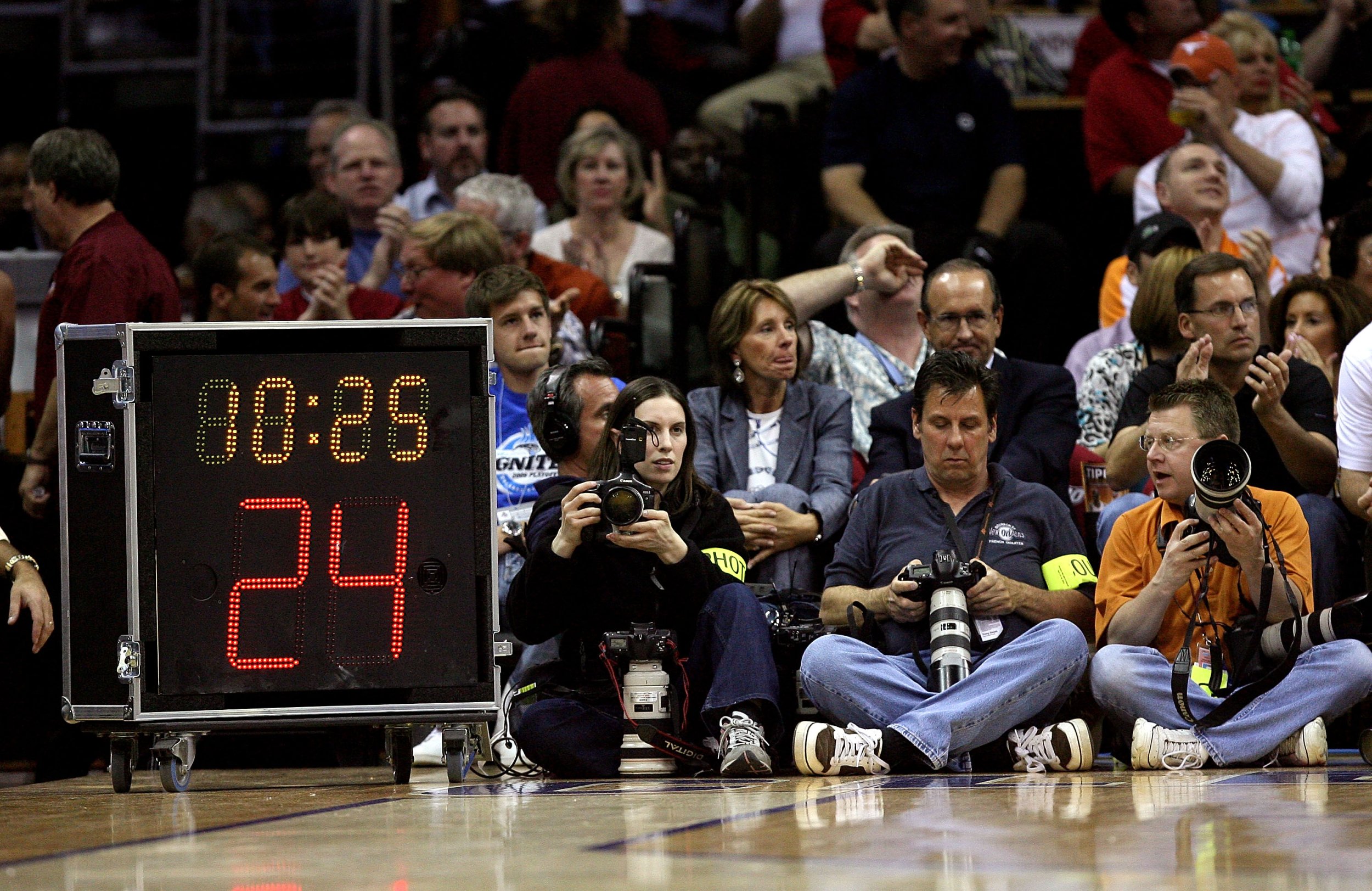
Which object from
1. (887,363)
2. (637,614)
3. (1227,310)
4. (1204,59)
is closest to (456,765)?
(637,614)

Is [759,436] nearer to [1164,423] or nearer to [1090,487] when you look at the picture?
[1090,487]

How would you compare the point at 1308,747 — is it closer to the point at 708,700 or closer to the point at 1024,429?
the point at 1024,429

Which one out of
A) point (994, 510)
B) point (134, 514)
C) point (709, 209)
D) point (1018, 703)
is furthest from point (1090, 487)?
point (134, 514)

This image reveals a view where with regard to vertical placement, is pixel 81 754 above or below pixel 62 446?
below

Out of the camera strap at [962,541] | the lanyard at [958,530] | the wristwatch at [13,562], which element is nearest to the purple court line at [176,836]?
the wristwatch at [13,562]

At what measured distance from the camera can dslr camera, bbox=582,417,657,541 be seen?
17.7ft

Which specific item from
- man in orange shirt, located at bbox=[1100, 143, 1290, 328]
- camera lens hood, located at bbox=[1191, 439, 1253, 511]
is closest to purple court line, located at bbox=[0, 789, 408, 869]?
camera lens hood, located at bbox=[1191, 439, 1253, 511]

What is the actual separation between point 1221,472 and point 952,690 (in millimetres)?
980

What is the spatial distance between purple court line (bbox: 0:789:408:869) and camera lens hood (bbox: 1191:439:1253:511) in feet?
7.70

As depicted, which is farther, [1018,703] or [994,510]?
[994,510]

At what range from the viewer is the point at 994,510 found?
6.02 metres

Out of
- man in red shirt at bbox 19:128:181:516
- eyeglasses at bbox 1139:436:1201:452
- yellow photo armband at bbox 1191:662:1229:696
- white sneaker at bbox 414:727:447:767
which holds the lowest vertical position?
white sneaker at bbox 414:727:447:767

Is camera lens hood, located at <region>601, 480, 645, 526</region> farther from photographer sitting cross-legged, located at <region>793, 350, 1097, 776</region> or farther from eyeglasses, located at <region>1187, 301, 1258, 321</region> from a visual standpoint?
eyeglasses, located at <region>1187, 301, 1258, 321</region>

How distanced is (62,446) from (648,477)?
68.3 inches
